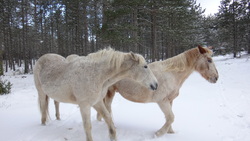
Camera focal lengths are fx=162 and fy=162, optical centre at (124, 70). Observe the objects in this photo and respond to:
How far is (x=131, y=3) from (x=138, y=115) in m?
9.23

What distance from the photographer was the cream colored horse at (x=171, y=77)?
141 inches

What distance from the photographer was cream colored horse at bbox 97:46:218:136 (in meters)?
3.59

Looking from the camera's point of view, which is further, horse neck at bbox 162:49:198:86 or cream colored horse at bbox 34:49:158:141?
horse neck at bbox 162:49:198:86

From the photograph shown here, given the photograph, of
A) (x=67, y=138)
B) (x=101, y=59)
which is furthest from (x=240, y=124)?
(x=67, y=138)

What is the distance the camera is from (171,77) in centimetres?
371

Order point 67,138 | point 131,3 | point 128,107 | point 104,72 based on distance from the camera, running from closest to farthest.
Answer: point 104,72 < point 67,138 < point 128,107 < point 131,3

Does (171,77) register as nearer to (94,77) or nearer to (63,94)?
(94,77)

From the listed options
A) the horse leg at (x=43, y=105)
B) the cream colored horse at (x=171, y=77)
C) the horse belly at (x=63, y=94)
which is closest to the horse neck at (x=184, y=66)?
the cream colored horse at (x=171, y=77)

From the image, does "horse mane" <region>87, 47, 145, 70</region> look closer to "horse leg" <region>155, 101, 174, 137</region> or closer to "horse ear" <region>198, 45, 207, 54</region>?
"horse leg" <region>155, 101, 174, 137</region>

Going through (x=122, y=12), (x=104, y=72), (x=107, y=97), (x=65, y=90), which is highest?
(x=122, y=12)

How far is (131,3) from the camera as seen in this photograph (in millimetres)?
11836

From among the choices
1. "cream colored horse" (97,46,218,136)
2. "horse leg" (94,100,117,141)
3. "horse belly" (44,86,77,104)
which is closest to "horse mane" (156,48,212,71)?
"cream colored horse" (97,46,218,136)

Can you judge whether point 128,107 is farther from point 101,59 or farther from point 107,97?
point 101,59

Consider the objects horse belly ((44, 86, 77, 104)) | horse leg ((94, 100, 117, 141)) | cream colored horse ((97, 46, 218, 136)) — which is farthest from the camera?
cream colored horse ((97, 46, 218, 136))
